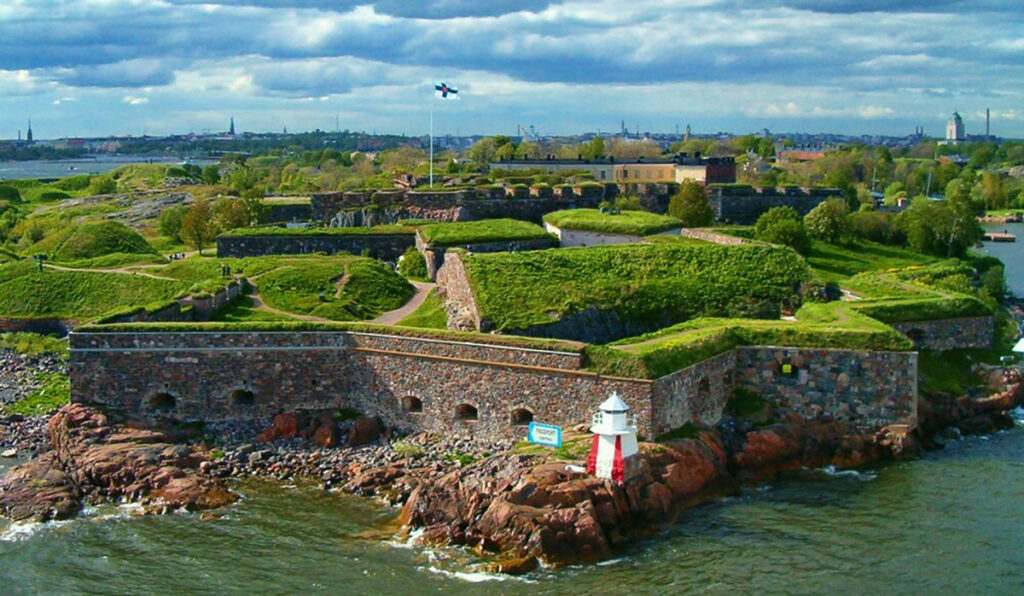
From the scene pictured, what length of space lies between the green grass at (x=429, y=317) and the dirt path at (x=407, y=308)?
0.79 ft

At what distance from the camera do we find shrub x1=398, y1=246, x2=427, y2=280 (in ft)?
140

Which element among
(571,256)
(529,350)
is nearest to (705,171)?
(571,256)

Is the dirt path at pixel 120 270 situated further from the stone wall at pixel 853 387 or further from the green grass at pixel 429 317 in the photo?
→ the stone wall at pixel 853 387

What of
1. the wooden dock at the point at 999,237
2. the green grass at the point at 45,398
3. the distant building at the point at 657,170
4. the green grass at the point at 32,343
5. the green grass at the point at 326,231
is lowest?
the green grass at the point at 45,398

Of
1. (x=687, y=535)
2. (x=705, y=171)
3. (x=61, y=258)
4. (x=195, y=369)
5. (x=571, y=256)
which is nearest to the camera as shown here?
(x=687, y=535)

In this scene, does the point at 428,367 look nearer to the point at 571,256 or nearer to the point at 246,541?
the point at 246,541

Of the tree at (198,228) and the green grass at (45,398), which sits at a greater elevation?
the tree at (198,228)

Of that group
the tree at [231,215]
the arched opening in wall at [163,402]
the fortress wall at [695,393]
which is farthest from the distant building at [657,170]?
the arched opening in wall at [163,402]

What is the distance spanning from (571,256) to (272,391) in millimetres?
11646

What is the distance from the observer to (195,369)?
30.8 m

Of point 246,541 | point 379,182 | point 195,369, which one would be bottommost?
point 246,541

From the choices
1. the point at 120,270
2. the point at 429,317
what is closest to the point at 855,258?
the point at 429,317

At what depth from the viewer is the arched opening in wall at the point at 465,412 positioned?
2952cm

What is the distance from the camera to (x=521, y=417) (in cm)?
2888
